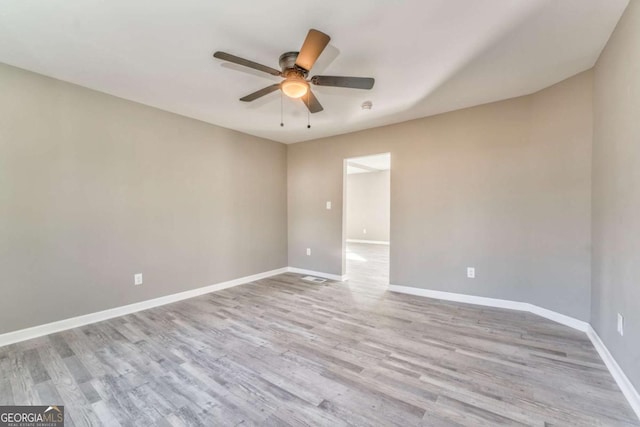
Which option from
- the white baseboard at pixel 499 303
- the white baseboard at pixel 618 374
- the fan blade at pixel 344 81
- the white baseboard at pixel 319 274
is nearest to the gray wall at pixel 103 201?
the white baseboard at pixel 319 274

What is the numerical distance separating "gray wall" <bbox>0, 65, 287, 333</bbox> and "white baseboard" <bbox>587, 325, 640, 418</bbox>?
4.17 m

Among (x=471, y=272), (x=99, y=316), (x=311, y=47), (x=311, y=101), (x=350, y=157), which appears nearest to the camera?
(x=311, y=47)

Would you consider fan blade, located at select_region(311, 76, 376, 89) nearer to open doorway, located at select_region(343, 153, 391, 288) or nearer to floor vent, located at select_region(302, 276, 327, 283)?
floor vent, located at select_region(302, 276, 327, 283)

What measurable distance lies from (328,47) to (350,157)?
2435mm

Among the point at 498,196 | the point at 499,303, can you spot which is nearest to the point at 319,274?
the point at 499,303

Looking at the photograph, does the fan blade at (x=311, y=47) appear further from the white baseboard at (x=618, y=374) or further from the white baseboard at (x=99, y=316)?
the white baseboard at (x=99, y=316)

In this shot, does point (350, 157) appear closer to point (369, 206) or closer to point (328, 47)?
point (328, 47)

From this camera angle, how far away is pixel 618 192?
6.21 feet

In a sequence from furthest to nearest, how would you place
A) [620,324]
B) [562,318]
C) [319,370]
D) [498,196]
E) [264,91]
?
[498,196] < [562,318] < [264,91] < [319,370] < [620,324]

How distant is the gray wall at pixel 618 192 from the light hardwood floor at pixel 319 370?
386 mm

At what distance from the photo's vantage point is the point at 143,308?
3201 millimetres

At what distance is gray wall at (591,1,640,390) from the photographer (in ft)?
5.38

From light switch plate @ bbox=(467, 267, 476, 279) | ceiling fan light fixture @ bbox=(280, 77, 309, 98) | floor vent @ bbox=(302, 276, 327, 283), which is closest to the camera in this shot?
ceiling fan light fixture @ bbox=(280, 77, 309, 98)

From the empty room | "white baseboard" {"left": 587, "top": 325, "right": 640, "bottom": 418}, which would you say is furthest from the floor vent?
"white baseboard" {"left": 587, "top": 325, "right": 640, "bottom": 418}
